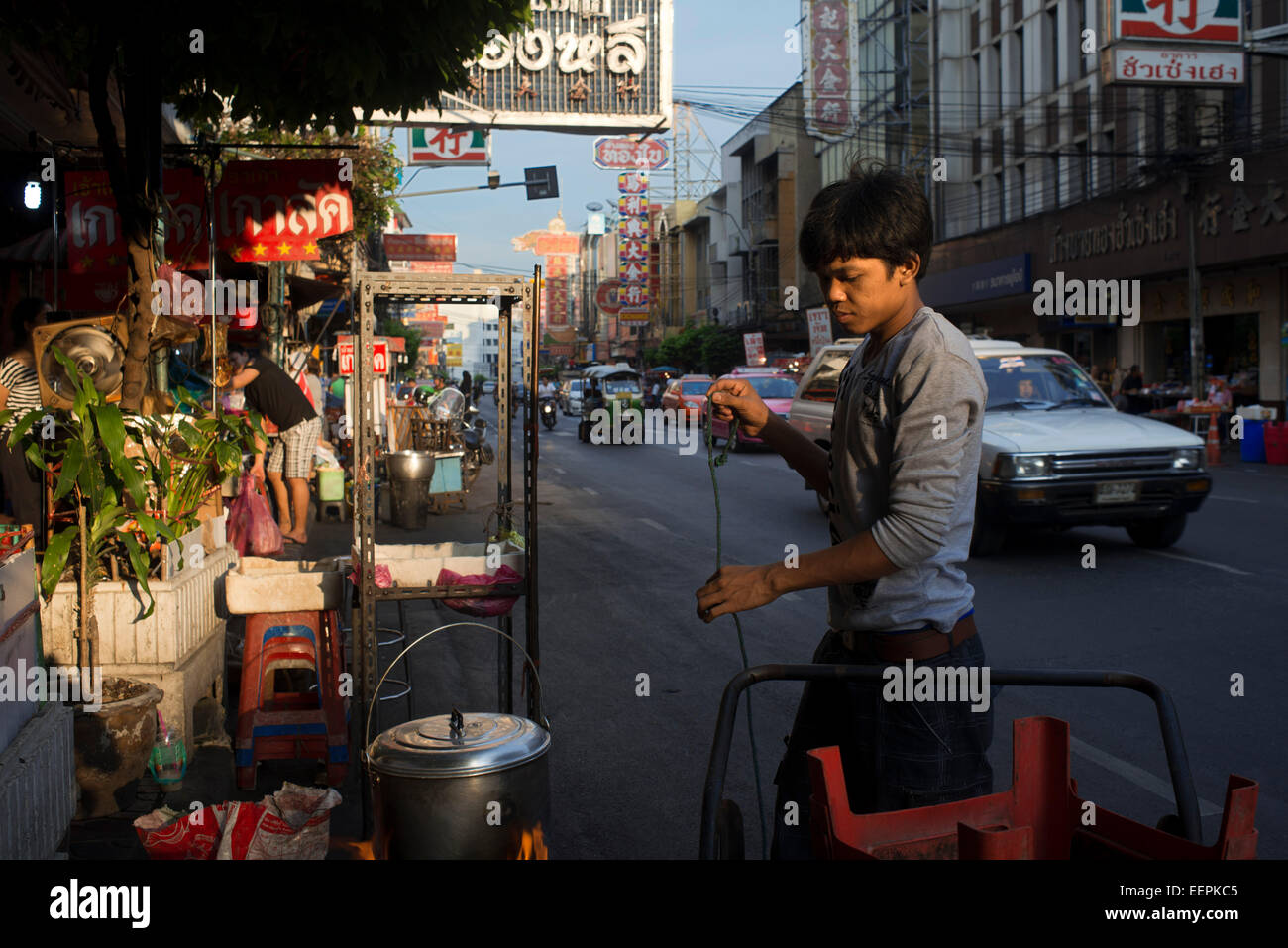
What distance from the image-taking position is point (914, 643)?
8.30 feet

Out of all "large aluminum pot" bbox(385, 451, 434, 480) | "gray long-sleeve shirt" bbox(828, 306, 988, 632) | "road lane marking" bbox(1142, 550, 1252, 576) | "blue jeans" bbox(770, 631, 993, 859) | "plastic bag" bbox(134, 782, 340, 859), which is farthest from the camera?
"large aluminum pot" bbox(385, 451, 434, 480)

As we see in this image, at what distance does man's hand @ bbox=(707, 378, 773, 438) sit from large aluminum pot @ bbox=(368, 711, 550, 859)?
1013mm

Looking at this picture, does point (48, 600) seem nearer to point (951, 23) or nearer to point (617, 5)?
point (617, 5)

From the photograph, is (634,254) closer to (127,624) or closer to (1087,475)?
(1087,475)

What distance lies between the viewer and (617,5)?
21.4m

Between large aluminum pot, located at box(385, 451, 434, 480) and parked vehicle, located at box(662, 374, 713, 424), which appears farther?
parked vehicle, located at box(662, 374, 713, 424)

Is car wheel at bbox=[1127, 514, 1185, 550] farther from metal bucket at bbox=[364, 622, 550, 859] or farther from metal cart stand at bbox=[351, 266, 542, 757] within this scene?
metal bucket at bbox=[364, 622, 550, 859]

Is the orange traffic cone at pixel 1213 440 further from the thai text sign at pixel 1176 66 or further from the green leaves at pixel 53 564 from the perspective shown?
the green leaves at pixel 53 564

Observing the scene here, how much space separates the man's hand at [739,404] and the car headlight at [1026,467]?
7.31 m

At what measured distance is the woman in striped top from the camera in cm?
767

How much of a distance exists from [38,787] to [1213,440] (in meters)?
21.7

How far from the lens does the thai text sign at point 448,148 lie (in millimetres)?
25078

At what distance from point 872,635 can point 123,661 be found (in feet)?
12.4

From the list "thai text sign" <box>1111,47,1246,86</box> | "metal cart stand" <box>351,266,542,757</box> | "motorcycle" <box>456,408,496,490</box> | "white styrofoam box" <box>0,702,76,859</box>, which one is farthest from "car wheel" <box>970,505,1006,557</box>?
"thai text sign" <box>1111,47,1246,86</box>
